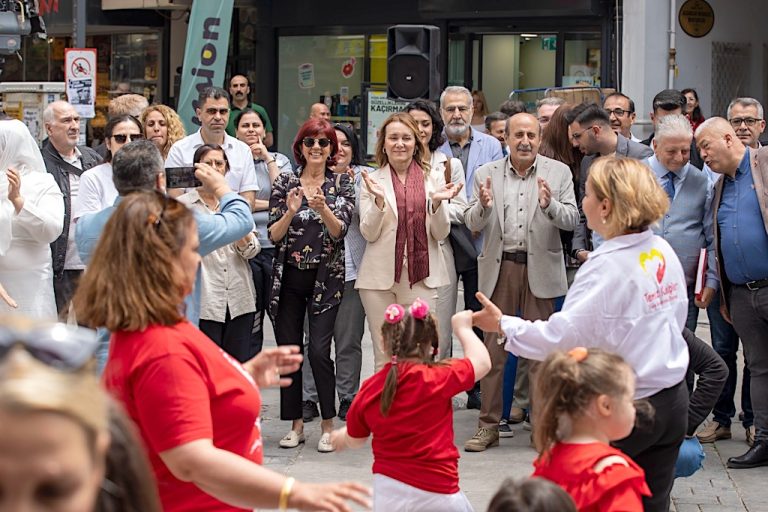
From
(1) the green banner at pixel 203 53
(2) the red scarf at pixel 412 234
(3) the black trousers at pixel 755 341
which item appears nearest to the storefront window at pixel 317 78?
(1) the green banner at pixel 203 53

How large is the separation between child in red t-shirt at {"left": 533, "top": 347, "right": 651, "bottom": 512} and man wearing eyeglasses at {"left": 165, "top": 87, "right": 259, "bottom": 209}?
15.8 ft

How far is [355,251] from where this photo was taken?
8281 mm

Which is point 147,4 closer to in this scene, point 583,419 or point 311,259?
point 311,259

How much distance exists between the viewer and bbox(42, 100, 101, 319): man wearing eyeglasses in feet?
26.3

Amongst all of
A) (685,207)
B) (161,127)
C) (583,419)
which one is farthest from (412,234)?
(583,419)

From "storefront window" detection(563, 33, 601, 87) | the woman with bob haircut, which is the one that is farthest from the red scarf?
"storefront window" detection(563, 33, 601, 87)

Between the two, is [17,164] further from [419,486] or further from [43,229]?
[419,486]

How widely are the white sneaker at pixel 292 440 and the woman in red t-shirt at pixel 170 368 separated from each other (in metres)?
4.66

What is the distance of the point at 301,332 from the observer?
8.09 meters

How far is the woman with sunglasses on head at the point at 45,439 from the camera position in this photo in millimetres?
1415

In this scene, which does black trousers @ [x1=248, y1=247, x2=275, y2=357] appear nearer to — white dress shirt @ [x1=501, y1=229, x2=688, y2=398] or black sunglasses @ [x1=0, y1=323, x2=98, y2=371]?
white dress shirt @ [x1=501, y1=229, x2=688, y2=398]

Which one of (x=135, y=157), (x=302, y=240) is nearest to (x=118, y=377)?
(x=135, y=157)

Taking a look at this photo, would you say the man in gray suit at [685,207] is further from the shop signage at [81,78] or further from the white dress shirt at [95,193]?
the shop signage at [81,78]

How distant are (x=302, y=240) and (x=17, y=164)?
1761 millimetres
